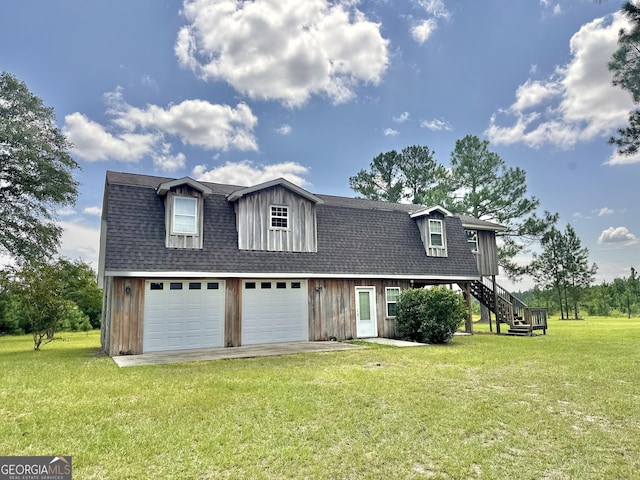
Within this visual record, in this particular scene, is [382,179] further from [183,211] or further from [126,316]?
[126,316]

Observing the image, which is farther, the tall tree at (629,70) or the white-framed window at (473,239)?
the white-framed window at (473,239)

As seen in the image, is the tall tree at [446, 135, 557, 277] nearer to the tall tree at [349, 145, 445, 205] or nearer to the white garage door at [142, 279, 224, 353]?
the tall tree at [349, 145, 445, 205]

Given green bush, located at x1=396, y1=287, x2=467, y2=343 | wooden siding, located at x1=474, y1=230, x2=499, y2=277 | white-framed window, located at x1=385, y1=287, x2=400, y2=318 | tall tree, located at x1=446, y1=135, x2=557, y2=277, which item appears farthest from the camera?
tall tree, located at x1=446, y1=135, x2=557, y2=277

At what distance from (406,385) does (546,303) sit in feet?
130

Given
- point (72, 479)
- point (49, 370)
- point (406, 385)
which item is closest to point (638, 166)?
point (406, 385)

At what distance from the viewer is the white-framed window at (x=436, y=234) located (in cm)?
1748

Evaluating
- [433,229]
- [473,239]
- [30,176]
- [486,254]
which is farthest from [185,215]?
[486,254]

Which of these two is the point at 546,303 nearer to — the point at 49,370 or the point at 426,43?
the point at 426,43

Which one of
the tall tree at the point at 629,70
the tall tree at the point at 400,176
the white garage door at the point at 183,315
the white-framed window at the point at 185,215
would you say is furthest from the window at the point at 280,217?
the tall tree at the point at 400,176

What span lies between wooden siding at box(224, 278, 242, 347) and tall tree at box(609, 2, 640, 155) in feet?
45.3

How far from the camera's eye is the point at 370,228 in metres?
16.4

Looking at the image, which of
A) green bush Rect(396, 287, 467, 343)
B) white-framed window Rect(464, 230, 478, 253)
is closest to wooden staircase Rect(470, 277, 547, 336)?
white-framed window Rect(464, 230, 478, 253)

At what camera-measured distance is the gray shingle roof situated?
11688 mm
